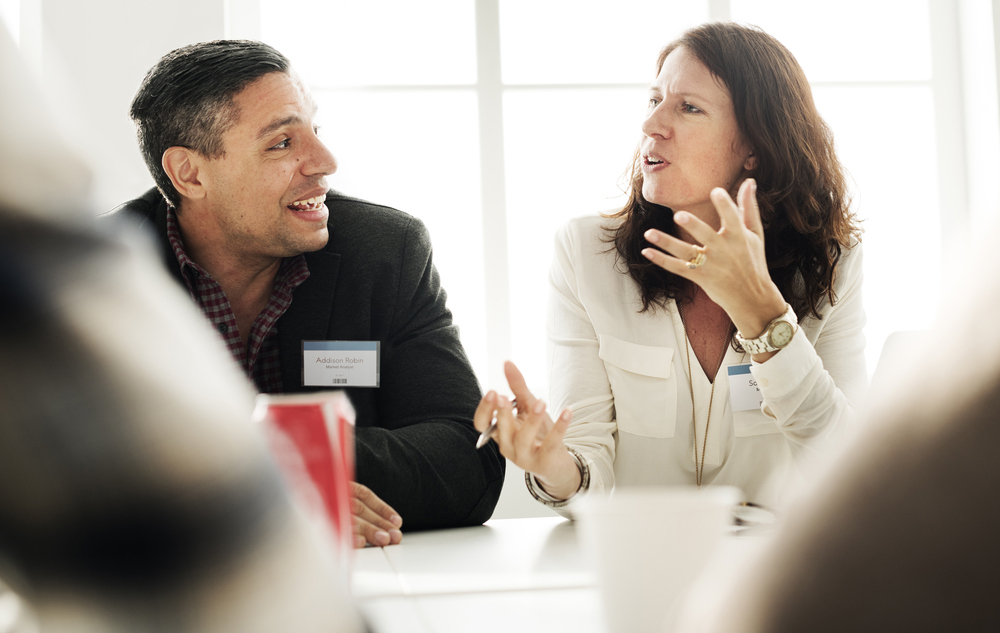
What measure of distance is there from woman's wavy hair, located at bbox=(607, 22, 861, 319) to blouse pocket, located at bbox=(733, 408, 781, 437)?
11.9 inches

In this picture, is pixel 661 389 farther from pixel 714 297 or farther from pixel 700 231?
pixel 700 231

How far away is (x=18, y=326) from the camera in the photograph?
227mm

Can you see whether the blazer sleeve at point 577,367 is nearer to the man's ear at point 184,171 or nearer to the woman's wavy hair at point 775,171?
the woman's wavy hair at point 775,171

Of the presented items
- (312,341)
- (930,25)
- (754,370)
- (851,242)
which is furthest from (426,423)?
(930,25)

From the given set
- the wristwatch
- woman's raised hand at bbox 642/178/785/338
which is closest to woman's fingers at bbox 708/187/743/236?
woman's raised hand at bbox 642/178/785/338

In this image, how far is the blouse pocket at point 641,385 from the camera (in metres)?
1.64

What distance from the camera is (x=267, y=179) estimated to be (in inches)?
68.7

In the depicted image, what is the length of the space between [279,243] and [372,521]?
825 mm

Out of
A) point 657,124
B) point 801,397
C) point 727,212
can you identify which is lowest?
point 801,397

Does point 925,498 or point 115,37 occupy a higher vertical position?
point 115,37

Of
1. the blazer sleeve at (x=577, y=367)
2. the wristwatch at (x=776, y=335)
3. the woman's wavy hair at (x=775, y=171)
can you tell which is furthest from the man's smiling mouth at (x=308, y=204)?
the wristwatch at (x=776, y=335)

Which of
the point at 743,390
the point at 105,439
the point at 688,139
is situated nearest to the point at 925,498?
the point at 105,439

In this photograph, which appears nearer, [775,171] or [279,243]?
[279,243]

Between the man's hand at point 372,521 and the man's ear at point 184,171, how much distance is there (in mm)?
937
